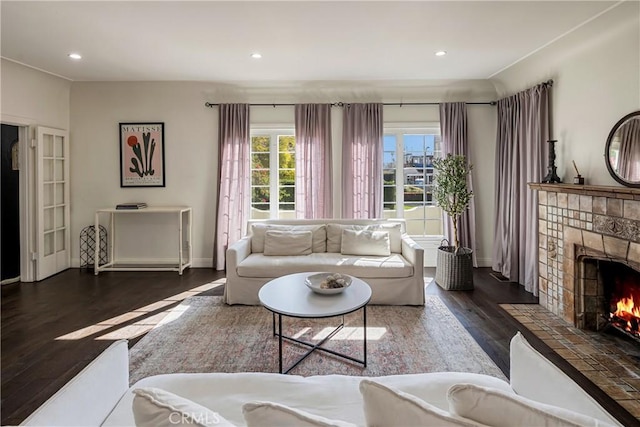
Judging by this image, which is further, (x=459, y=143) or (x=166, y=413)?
(x=459, y=143)

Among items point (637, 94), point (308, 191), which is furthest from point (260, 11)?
point (637, 94)

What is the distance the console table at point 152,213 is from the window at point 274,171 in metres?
1.05

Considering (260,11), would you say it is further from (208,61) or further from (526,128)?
(526,128)

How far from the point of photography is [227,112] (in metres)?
4.96

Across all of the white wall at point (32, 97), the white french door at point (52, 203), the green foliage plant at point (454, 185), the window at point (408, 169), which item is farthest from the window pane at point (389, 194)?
the white wall at point (32, 97)

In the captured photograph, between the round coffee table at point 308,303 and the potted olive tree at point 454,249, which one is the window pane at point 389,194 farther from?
the round coffee table at point 308,303

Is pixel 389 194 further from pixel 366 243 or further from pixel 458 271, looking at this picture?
pixel 458 271

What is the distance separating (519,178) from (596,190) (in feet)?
5.08

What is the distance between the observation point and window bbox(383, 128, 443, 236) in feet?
17.0

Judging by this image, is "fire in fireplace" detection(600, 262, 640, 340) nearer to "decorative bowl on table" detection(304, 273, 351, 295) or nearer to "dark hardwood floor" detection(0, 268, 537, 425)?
"dark hardwood floor" detection(0, 268, 537, 425)

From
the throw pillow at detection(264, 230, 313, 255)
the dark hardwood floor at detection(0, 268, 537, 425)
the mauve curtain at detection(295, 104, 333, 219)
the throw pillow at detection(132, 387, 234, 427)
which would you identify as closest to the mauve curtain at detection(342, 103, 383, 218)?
the mauve curtain at detection(295, 104, 333, 219)

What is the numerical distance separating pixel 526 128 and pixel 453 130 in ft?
3.30

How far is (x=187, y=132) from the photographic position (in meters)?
5.09

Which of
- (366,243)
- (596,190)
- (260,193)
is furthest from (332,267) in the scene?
(596,190)
